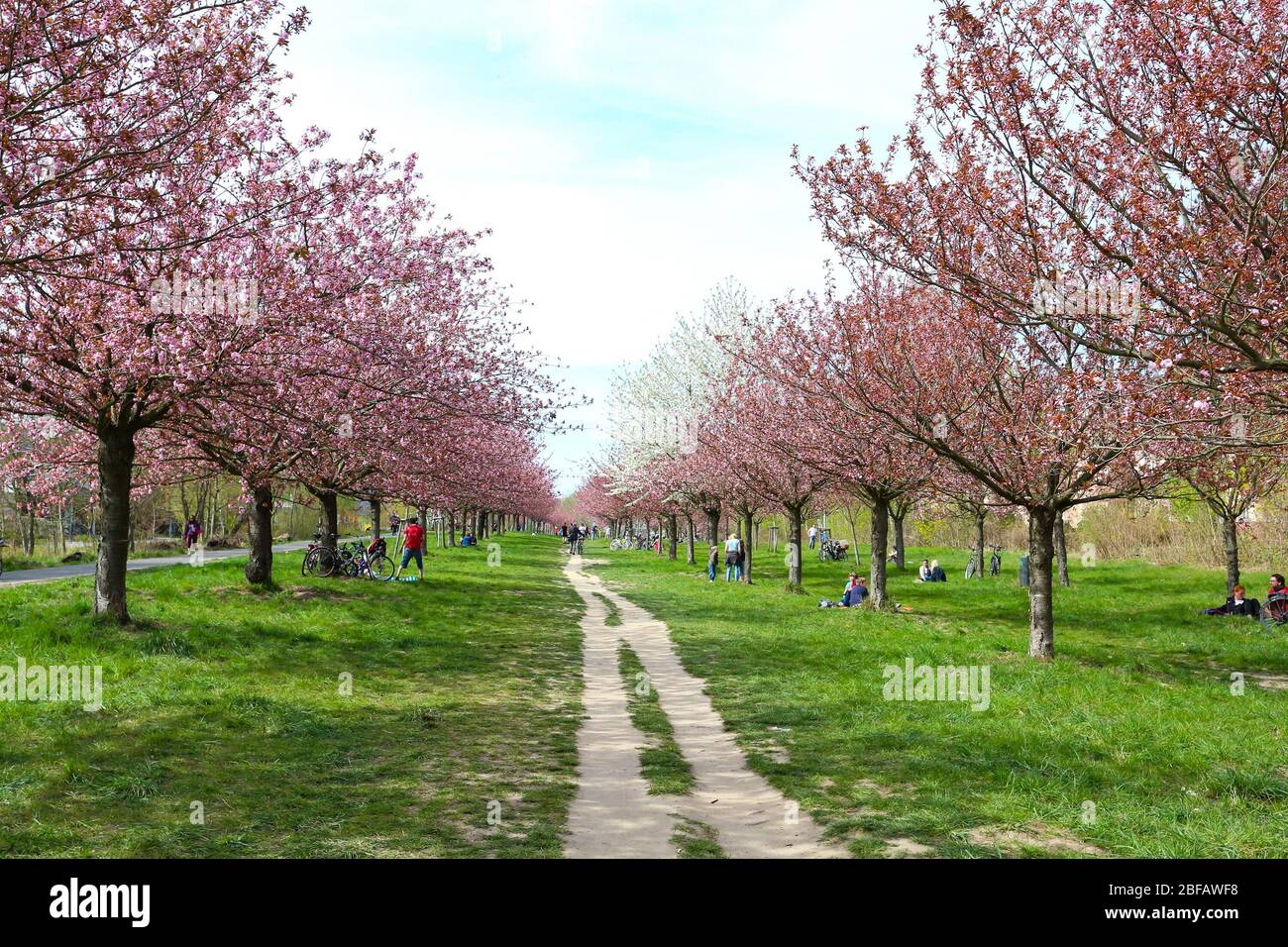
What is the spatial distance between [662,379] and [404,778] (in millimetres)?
33450

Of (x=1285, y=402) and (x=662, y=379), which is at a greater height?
(x=662, y=379)

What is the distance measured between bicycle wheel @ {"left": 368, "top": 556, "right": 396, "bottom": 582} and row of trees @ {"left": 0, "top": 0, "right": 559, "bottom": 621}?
339 centimetres

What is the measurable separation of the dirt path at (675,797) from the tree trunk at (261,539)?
9.50 meters

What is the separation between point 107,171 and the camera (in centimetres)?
720

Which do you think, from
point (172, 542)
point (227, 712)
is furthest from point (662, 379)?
point (227, 712)

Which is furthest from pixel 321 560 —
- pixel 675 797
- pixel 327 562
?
pixel 675 797

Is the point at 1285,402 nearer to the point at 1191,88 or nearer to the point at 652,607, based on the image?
the point at 1191,88

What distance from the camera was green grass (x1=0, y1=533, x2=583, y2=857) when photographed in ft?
19.2

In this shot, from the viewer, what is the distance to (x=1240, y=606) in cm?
2102

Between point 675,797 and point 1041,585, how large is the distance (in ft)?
34.5

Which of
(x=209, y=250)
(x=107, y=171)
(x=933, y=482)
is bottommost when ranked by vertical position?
(x=933, y=482)

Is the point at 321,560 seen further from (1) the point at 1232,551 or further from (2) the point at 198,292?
(1) the point at 1232,551

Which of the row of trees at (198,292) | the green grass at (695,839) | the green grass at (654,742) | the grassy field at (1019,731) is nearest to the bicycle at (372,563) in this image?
the row of trees at (198,292)
